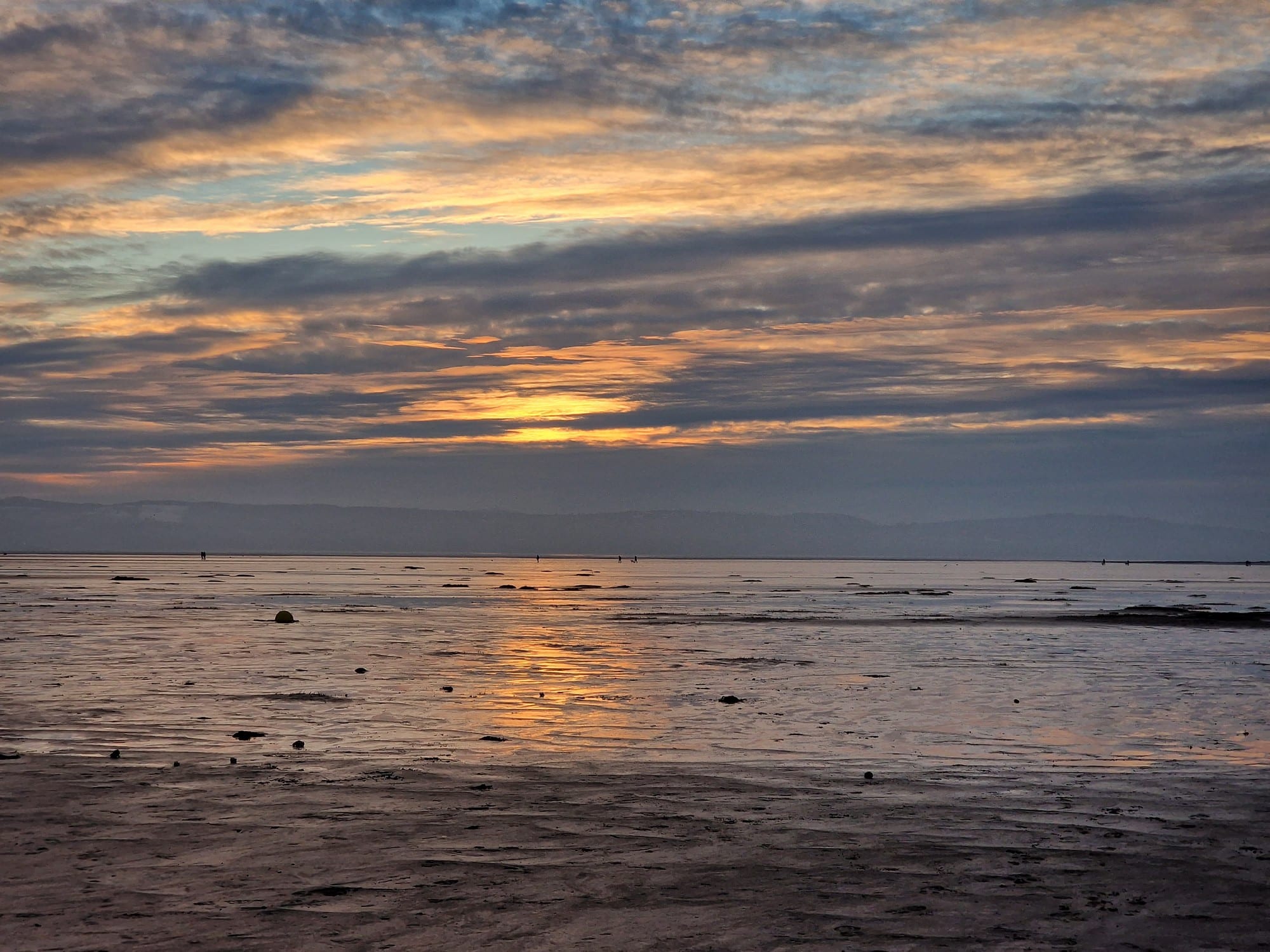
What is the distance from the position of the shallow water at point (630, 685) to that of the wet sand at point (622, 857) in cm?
235

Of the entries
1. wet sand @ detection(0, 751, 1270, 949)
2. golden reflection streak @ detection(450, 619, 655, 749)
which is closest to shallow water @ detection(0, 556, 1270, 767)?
golden reflection streak @ detection(450, 619, 655, 749)

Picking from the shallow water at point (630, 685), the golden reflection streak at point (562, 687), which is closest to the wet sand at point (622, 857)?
the shallow water at point (630, 685)

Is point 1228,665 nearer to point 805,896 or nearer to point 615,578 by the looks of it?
point 805,896

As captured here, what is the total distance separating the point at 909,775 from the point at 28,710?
17360mm

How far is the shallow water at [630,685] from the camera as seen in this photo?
20750 millimetres

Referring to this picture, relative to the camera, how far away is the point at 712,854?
1273cm

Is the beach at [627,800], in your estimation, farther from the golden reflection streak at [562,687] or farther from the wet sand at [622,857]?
the golden reflection streak at [562,687]

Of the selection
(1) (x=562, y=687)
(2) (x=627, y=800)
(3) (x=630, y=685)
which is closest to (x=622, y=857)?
(2) (x=627, y=800)

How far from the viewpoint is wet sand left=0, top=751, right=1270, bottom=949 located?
10.0m

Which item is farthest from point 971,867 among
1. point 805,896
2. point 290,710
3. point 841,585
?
point 841,585

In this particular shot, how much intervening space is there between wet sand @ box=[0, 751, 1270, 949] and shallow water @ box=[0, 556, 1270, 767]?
235 centimetres

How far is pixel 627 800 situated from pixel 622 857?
2992 millimetres

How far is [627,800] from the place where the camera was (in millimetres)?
15570

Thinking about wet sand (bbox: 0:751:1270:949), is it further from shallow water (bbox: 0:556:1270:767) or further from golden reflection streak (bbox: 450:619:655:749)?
golden reflection streak (bbox: 450:619:655:749)
